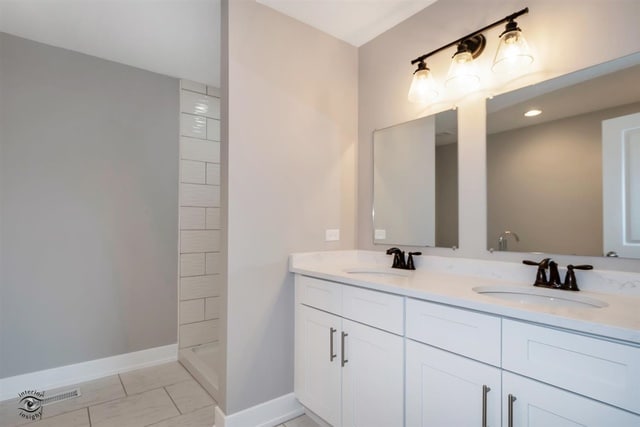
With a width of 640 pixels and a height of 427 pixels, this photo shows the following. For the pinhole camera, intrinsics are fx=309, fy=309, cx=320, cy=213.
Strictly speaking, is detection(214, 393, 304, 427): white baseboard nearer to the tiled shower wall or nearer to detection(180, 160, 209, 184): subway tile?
the tiled shower wall

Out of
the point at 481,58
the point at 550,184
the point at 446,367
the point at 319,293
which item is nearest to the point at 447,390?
the point at 446,367

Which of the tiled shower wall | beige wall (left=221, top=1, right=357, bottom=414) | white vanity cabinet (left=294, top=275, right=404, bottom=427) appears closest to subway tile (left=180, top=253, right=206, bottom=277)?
the tiled shower wall

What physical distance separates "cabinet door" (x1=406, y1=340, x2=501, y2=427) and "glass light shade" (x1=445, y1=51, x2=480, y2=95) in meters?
1.38

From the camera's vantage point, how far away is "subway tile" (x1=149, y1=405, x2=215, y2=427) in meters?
1.83

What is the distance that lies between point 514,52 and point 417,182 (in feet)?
2.72

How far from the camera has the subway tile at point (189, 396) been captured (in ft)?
6.64

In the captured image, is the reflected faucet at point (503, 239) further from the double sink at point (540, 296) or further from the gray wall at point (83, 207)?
the gray wall at point (83, 207)

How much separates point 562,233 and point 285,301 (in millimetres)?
1508

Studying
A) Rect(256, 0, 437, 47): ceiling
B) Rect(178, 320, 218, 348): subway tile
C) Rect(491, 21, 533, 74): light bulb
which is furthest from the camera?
Rect(178, 320, 218, 348): subway tile

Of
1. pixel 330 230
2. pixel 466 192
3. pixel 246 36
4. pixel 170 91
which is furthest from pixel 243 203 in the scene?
pixel 170 91

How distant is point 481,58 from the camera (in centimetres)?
167

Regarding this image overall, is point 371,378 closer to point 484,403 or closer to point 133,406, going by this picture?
point 484,403

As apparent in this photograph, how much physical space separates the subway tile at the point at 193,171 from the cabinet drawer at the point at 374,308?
79.3 inches

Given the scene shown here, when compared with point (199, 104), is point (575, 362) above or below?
below
